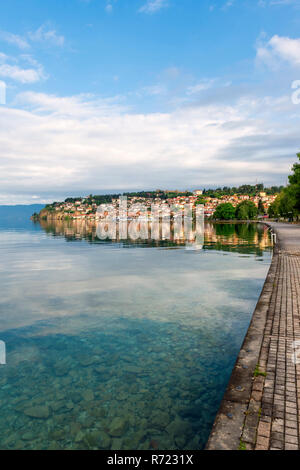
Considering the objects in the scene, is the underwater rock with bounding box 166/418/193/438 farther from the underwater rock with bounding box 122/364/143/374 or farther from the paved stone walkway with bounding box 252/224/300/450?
the underwater rock with bounding box 122/364/143/374

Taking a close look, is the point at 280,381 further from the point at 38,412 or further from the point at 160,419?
Result: the point at 38,412

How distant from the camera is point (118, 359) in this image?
711 centimetres

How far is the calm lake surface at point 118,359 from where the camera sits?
4805 millimetres

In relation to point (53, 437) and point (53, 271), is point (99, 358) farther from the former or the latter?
point (53, 271)

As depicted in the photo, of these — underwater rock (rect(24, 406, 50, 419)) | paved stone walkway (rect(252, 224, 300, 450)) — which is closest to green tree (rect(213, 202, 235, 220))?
paved stone walkway (rect(252, 224, 300, 450))

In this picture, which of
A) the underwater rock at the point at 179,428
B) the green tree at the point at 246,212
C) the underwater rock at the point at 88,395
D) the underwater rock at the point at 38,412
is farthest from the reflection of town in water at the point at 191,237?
the green tree at the point at 246,212

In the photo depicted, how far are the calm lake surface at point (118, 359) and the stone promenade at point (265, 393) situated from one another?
0.80m

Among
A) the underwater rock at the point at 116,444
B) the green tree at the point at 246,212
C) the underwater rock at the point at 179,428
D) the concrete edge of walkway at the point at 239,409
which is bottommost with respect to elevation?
the underwater rock at the point at 116,444

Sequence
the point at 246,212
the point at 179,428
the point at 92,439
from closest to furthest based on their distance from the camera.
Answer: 1. the point at 92,439
2. the point at 179,428
3. the point at 246,212

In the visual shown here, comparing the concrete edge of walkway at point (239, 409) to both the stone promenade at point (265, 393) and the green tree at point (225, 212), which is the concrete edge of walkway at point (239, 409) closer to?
the stone promenade at point (265, 393)

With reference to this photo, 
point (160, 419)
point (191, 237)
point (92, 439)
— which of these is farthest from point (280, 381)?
point (191, 237)

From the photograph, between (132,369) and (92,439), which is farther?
(132,369)

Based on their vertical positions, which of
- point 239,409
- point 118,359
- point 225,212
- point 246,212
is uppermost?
point 225,212

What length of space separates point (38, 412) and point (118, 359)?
219cm
